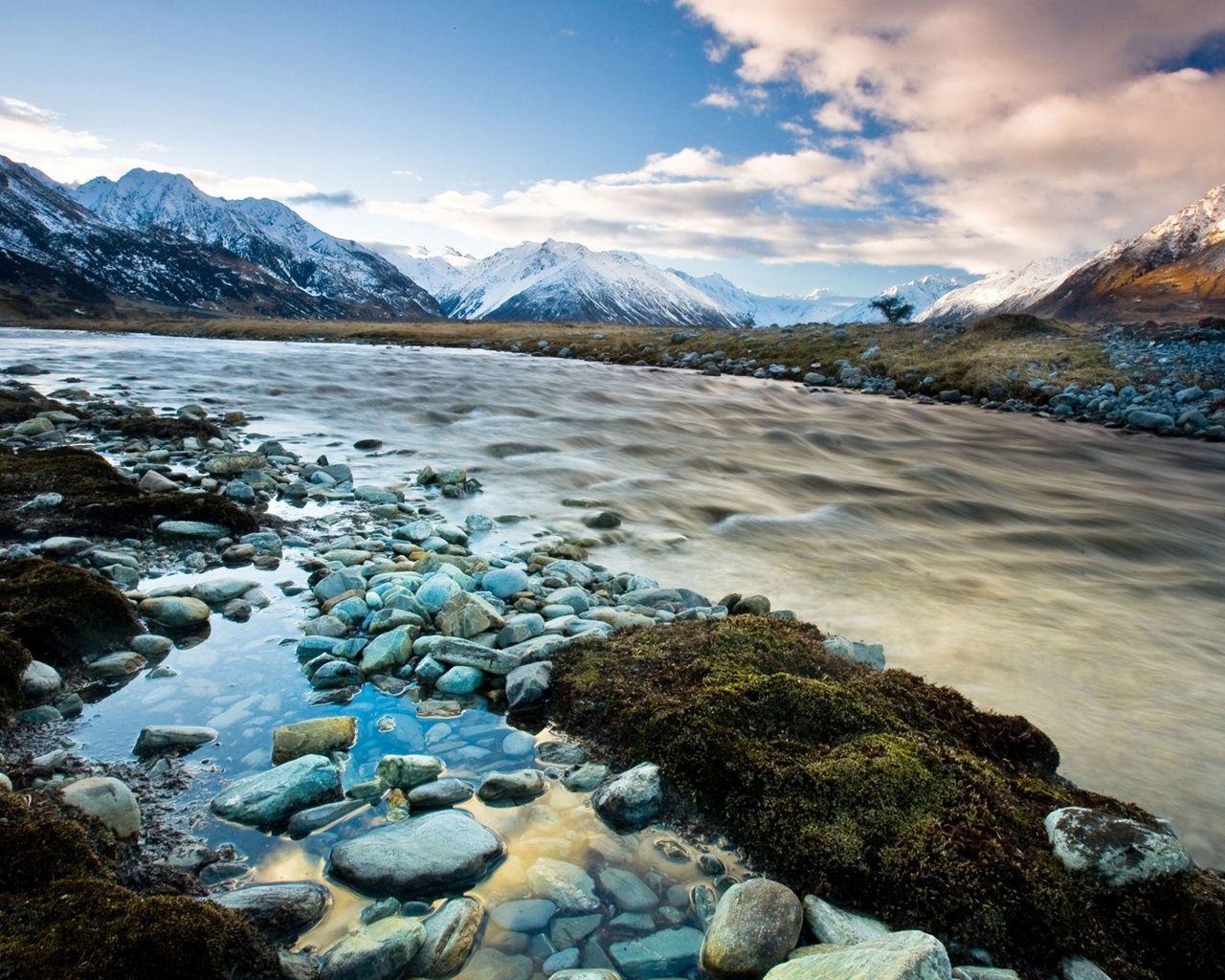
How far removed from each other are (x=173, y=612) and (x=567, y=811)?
421 cm

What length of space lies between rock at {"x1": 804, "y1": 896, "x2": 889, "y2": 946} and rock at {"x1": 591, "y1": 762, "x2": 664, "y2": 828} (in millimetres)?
1008

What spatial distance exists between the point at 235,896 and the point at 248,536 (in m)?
5.98

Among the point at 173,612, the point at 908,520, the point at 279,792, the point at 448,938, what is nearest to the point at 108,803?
the point at 279,792

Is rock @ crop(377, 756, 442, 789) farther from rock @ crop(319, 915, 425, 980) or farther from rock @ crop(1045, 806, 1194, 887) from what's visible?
rock @ crop(1045, 806, 1194, 887)

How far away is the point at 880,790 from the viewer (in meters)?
3.88

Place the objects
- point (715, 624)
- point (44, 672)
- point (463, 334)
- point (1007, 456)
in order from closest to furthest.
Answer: point (44, 672), point (715, 624), point (1007, 456), point (463, 334)

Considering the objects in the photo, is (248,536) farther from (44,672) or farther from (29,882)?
(29,882)

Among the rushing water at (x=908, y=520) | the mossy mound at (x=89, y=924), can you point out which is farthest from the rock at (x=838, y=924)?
the mossy mound at (x=89, y=924)

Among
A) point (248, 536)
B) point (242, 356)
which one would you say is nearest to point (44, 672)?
point (248, 536)

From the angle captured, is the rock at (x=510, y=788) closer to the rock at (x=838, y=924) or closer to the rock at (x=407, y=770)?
the rock at (x=407, y=770)

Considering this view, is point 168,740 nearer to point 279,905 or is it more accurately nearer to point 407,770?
point 407,770

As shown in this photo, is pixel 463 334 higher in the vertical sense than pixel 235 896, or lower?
higher

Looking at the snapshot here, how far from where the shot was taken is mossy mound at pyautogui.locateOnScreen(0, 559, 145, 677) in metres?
5.13

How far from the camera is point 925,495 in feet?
50.5
